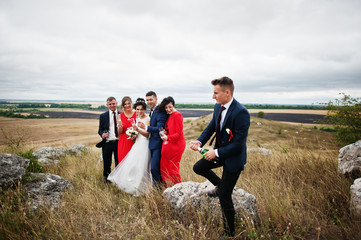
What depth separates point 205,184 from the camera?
392 centimetres

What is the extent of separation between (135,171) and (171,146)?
53.9 inches

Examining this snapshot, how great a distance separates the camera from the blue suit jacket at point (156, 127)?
4941 millimetres

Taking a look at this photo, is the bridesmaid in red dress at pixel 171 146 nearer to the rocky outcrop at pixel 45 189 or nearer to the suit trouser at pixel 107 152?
the suit trouser at pixel 107 152

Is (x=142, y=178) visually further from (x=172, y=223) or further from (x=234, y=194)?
(x=234, y=194)

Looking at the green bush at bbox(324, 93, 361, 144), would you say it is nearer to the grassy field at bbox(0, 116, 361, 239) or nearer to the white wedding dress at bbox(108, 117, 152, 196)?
the grassy field at bbox(0, 116, 361, 239)

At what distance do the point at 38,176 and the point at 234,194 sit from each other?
4.91 m

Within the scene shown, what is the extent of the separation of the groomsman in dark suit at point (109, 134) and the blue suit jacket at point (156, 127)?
1488 millimetres

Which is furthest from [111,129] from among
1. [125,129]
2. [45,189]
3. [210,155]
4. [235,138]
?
[235,138]

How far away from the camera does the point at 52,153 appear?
9008 millimetres

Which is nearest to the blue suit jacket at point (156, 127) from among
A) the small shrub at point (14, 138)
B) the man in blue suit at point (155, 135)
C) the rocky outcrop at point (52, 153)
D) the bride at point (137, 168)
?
the man in blue suit at point (155, 135)

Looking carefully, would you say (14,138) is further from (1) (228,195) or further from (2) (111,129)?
(1) (228,195)

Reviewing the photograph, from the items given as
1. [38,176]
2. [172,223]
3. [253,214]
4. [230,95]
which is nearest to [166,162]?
[172,223]

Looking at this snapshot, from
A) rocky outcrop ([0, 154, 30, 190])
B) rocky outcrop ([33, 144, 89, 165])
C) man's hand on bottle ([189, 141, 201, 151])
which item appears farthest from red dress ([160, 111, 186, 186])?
rocky outcrop ([33, 144, 89, 165])

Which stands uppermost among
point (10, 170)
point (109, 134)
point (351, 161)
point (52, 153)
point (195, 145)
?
point (195, 145)
